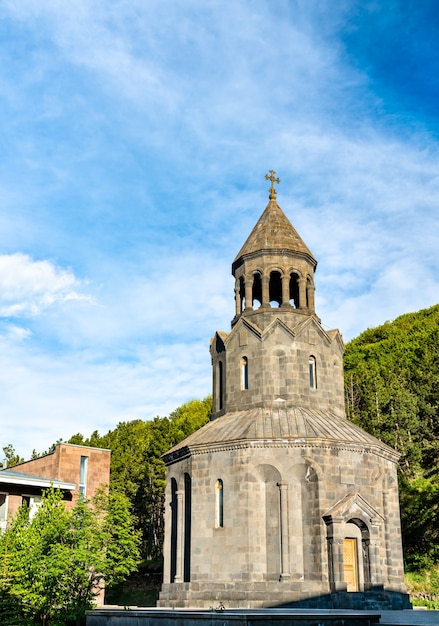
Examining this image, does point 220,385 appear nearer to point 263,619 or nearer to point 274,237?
point 274,237

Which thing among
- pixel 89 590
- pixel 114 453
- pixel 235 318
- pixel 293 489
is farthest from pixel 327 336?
pixel 114 453

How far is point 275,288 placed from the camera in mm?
31125

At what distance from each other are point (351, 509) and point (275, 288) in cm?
1108

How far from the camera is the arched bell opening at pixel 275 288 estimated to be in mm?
30120

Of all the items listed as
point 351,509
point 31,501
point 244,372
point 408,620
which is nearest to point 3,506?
point 31,501

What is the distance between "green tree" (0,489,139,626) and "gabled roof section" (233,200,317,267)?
1282 centimetres

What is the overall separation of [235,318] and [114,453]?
30289mm

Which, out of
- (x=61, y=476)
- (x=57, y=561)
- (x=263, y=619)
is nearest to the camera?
(x=263, y=619)

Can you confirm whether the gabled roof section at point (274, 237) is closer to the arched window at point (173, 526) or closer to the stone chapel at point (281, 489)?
the stone chapel at point (281, 489)

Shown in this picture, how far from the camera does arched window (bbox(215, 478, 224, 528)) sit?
24.7 meters

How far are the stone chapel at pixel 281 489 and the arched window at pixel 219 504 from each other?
0.12 feet

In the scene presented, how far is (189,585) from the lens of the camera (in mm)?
24453

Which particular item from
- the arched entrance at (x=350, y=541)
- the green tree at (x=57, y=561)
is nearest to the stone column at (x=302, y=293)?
the arched entrance at (x=350, y=541)

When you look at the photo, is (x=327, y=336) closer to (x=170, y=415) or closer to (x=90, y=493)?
(x=90, y=493)
